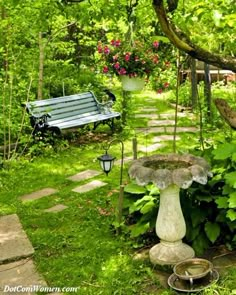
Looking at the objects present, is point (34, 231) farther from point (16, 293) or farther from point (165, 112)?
point (165, 112)

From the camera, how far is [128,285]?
2.88 m

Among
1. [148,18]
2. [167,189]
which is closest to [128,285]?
[167,189]

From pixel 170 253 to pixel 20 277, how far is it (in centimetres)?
113

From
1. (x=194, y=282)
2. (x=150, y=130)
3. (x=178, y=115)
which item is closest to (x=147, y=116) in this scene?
(x=178, y=115)

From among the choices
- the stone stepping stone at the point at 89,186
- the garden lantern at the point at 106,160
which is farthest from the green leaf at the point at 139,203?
the stone stepping stone at the point at 89,186

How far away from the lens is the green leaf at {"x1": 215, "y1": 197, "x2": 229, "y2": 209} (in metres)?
3.13

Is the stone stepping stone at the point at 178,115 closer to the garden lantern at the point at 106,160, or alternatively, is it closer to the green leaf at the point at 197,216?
the garden lantern at the point at 106,160

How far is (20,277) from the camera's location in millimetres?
3041

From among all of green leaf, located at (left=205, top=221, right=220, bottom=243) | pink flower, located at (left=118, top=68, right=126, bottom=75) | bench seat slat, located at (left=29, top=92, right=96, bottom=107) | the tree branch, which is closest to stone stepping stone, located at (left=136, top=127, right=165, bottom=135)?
bench seat slat, located at (left=29, top=92, right=96, bottom=107)

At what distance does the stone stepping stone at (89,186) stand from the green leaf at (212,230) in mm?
1844

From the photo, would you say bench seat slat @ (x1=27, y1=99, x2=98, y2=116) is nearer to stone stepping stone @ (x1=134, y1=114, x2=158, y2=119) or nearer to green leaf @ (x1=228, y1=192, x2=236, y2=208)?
stone stepping stone @ (x1=134, y1=114, x2=158, y2=119)

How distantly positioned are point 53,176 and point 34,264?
221cm

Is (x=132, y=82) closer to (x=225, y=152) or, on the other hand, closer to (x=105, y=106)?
(x=105, y=106)

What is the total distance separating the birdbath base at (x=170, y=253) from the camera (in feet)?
9.93
